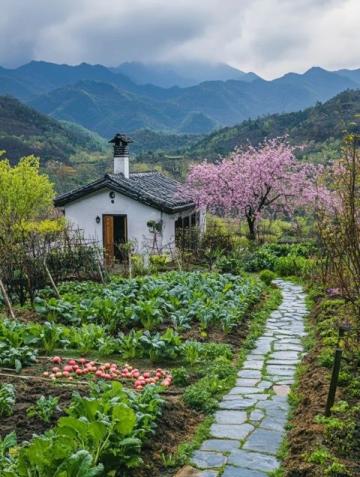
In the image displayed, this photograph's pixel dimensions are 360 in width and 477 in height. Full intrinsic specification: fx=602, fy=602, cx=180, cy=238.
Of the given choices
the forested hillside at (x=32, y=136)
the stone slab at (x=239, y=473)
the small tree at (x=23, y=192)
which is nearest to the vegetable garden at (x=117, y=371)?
the stone slab at (x=239, y=473)

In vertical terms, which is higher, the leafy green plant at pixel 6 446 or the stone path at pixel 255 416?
the leafy green plant at pixel 6 446

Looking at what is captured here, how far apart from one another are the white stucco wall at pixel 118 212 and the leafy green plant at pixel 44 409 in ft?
50.7

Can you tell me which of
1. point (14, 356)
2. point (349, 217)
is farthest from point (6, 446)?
point (349, 217)

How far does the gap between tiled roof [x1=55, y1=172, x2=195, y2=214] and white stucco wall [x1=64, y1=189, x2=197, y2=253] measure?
0.27 m

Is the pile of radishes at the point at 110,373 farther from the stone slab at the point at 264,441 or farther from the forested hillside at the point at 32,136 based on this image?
the forested hillside at the point at 32,136

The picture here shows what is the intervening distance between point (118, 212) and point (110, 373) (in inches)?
602

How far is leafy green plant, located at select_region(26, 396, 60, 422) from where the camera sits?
189 inches

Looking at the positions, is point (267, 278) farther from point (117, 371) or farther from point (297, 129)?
point (297, 129)

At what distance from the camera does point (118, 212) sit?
2147 cm

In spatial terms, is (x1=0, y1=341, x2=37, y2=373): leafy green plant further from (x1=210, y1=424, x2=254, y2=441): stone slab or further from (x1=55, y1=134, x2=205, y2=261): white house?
(x1=55, y1=134, x2=205, y2=261): white house

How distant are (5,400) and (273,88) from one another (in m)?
193

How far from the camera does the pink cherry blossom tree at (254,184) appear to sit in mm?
21453

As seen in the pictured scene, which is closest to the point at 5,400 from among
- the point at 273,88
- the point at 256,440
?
the point at 256,440

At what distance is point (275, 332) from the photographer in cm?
906
